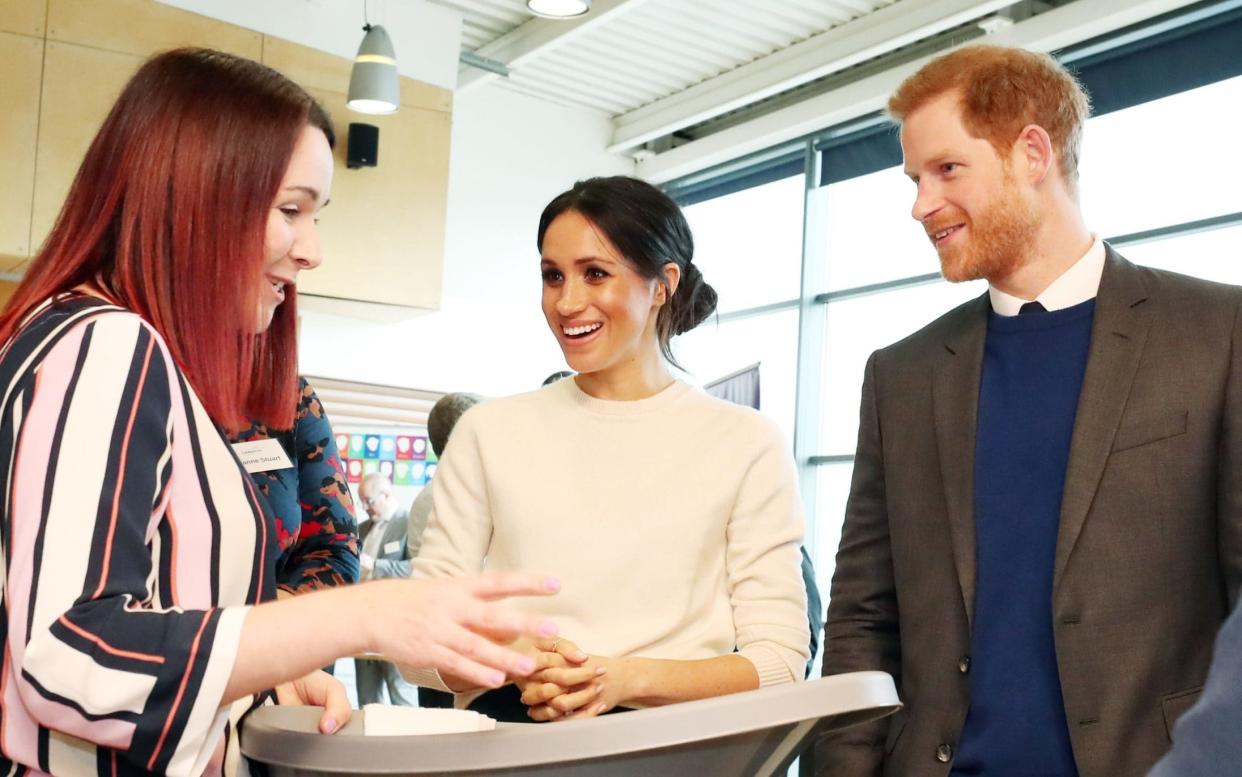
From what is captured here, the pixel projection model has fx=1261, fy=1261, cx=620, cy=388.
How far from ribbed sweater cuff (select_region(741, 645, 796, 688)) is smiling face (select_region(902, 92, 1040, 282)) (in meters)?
0.64

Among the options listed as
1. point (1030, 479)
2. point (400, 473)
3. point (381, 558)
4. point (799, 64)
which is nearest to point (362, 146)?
point (381, 558)

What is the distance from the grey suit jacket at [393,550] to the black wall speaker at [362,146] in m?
1.98

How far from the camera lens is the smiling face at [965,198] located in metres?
1.88

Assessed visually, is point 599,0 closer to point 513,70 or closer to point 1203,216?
point 513,70

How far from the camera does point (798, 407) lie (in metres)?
8.88

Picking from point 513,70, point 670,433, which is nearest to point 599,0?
point 513,70

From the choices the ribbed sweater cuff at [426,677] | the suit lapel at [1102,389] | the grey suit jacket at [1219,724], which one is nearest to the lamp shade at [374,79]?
the ribbed sweater cuff at [426,677]

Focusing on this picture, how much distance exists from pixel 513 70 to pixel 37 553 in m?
8.56

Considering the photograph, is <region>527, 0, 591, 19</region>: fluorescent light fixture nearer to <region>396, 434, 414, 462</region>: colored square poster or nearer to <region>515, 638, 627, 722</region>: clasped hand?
<region>396, 434, 414, 462</region>: colored square poster

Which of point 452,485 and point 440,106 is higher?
point 440,106

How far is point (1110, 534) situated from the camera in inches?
64.8

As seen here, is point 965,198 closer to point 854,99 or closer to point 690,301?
point 690,301

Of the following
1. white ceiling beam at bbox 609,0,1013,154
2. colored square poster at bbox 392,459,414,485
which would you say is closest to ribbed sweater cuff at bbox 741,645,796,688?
white ceiling beam at bbox 609,0,1013,154

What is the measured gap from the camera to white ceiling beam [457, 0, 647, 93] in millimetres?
7590
